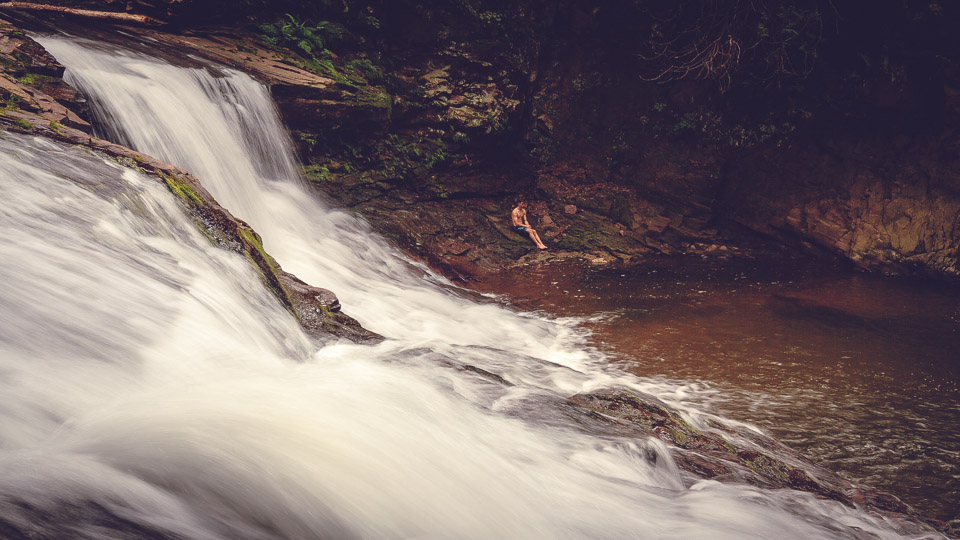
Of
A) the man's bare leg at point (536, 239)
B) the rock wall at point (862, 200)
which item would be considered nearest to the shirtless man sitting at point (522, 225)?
the man's bare leg at point (536, 239)

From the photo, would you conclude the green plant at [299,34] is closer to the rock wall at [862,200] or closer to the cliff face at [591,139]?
the cliff face at [591,139]

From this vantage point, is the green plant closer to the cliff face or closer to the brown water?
the cliff face

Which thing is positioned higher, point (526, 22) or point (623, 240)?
point (526, 22)

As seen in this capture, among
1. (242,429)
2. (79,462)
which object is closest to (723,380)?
(242,429)

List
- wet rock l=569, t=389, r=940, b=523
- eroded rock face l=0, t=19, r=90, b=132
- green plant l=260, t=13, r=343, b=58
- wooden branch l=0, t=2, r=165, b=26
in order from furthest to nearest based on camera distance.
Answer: green plant l=260, t=13, r=343, b=58
wooden branch l=0, t=2, r=165, b=26
eroded rock face l=0, t=19, r=90, b=132
wet rock l=569, t=389, r=940, b=523

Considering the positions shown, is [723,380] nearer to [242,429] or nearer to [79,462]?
[242,429]

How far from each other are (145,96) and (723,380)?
7.02m

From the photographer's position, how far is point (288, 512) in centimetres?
210

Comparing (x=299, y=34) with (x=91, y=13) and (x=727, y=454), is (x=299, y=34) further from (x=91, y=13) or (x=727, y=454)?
(x=727, y=454)

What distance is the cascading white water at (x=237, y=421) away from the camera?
2.01m

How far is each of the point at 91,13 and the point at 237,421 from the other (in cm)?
785

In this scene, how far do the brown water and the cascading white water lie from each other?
1.39m

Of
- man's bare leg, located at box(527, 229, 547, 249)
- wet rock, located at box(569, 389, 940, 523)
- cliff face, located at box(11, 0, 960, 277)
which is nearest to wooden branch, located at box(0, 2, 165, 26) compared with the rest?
cliff face, located at box(11, 0, 960, 277)

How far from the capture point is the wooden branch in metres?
7.35
